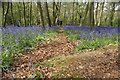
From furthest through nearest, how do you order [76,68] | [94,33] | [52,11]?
[52,11] → [94,33] → [76,68]

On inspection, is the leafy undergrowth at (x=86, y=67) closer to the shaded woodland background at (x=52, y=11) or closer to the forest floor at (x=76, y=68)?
the forest floor at (x=76, y=68)

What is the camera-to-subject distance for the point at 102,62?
4047 mm

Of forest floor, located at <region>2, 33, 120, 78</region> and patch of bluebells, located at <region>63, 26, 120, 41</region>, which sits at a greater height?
patch of bluebells, located at <region>63, 26, 120, 41</region>

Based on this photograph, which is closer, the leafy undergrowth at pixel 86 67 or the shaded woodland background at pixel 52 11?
the leafy undergrowth at pixel 86 67

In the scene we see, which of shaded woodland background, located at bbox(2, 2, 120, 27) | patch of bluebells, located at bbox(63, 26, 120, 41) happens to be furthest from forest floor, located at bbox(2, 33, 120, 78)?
shaded woodland background, located at bbox(2, 2, 120, 27)

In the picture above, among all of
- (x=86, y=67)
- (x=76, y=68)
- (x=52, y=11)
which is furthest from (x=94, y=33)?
(x=52, y=11)

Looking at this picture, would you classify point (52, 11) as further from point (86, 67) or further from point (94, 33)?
point (86, 67)

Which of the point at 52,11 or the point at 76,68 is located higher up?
the point at 52,11

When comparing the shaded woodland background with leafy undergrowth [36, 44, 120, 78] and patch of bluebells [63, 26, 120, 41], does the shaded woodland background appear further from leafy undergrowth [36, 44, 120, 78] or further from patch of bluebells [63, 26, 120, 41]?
leafy undergrowth [36, 44, 120, 78]

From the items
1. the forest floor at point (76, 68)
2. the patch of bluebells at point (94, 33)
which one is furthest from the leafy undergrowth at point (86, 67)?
the patch of bluebells at point (94, 33)

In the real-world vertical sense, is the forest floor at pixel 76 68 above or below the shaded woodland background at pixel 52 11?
below

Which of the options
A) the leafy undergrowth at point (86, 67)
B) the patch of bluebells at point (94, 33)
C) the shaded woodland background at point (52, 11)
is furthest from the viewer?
the shaded woodland background at point (52, 11)

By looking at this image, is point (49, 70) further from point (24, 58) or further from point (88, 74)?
point (24, 58)

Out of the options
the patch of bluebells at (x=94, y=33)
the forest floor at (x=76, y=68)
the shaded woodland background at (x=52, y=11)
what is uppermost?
the shaded woodland background at (x=52, y=11)
